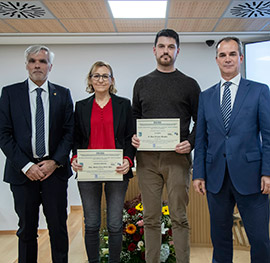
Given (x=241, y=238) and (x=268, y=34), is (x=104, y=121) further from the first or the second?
(x=268, y=34)

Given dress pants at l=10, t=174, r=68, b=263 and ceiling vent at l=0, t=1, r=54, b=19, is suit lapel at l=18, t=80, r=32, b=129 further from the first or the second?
ceiling vent at l=0, t=1, r=54, b=19

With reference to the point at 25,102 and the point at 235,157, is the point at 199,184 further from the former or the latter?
the point at 25,102

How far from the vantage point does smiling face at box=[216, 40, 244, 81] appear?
1.77 meters

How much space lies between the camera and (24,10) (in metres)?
3.26

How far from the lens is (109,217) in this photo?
1981 millimetres

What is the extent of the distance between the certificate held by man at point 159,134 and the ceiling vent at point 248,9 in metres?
1.90

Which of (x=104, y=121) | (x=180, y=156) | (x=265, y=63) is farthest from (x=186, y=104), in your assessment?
(x=265, y=63)

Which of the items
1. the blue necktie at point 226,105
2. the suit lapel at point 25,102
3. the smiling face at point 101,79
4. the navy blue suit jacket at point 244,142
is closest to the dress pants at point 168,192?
the navy blue suit jacket at point 244,142

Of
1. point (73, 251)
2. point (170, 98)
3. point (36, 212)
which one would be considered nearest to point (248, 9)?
point (170, 98)

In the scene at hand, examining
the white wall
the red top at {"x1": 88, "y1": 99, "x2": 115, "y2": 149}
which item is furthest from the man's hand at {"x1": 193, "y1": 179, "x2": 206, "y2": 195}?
the white wall

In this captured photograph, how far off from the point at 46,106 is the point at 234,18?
2586 mm

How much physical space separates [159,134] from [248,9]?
219cm

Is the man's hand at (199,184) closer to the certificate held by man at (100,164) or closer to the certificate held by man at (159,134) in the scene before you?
the certificate held by man at (159,134)

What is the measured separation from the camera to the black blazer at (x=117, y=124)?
1.98 metres
